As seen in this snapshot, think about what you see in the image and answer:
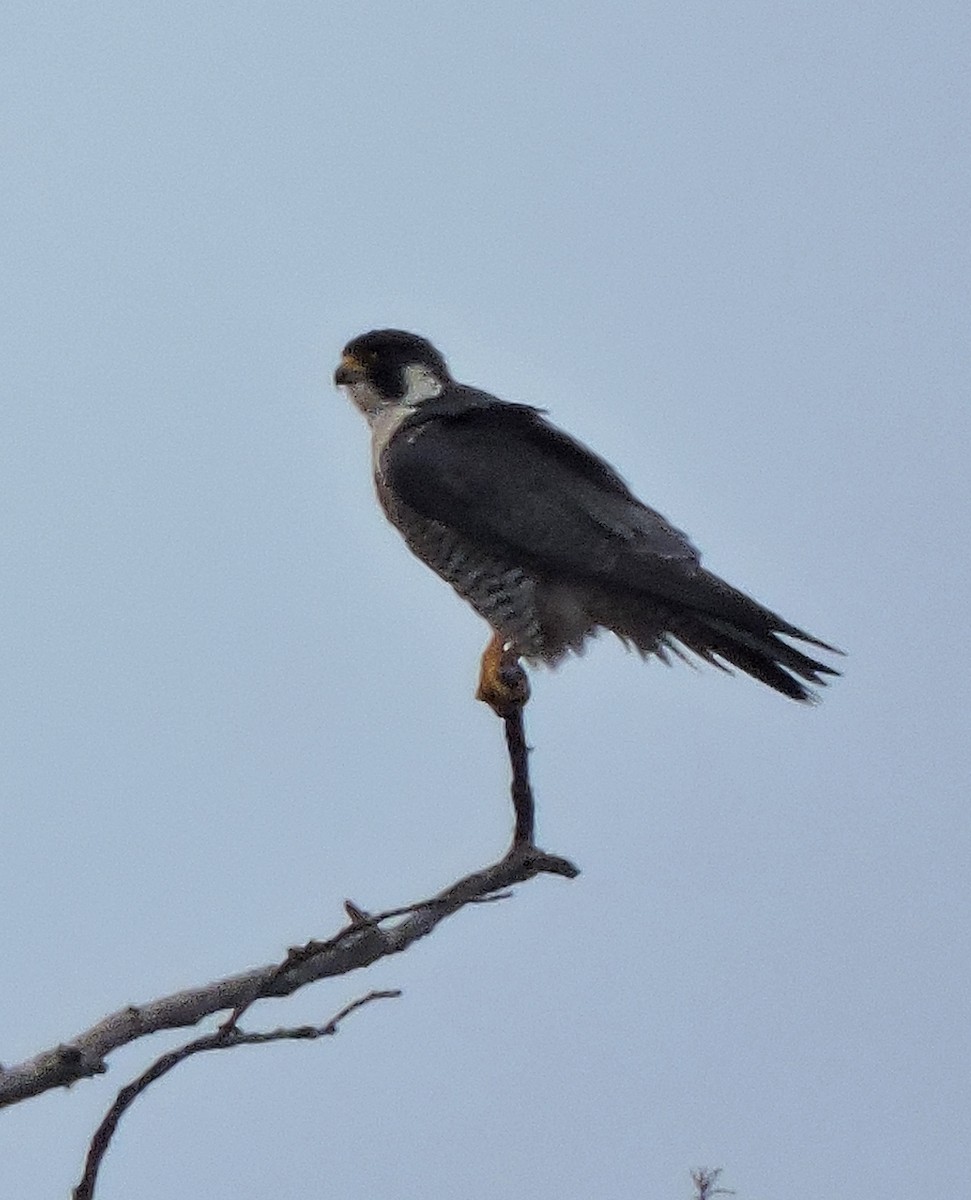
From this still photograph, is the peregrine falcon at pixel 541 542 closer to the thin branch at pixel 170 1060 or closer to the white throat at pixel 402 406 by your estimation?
the white throat at pixel 402 406

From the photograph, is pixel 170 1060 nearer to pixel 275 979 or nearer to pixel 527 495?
Answer: pixel 275 979

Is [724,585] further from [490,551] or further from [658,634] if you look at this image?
[490,551]

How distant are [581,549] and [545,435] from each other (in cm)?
47

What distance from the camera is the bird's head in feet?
20.9

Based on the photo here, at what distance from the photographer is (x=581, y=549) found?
213 inches

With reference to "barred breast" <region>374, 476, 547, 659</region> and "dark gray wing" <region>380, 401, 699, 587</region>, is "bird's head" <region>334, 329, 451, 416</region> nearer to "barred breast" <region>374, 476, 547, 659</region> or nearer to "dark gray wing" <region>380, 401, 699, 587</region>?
"dark gray wing" <region>380, 401, 699, 587</region>

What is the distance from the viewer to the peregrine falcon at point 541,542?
514cm

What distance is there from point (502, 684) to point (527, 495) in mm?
1005

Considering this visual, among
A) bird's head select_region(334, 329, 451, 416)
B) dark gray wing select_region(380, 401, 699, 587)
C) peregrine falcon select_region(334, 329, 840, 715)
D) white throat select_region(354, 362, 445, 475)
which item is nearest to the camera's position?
peregrine falcon select_region(334, 329, 840, 715)

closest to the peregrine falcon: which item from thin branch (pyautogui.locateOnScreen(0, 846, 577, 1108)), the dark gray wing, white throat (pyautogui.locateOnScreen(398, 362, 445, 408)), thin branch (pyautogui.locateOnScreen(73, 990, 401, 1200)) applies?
the dark gray wing

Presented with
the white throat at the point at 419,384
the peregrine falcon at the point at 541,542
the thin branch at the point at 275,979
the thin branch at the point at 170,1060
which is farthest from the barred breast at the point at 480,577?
the thin branch at the point at 170,1060

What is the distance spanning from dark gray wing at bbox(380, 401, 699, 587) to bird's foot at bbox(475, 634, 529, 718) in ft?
1.63

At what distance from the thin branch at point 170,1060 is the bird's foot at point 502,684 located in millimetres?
1552

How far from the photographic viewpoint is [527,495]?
5.57 metres
